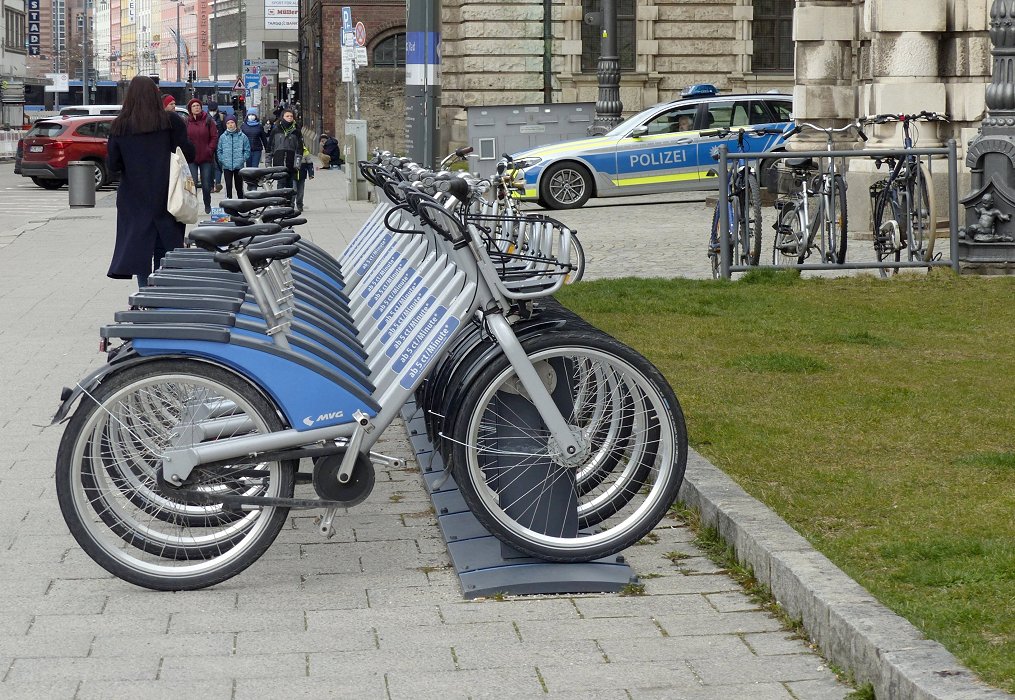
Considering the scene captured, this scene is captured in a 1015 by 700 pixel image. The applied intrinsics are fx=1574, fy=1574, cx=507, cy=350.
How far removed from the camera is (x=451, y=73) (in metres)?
37.6

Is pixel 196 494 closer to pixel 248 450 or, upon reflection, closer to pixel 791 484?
pixel 248 450

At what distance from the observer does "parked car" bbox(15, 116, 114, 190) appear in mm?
34062

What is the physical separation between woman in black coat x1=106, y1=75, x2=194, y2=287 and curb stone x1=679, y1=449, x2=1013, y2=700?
205 inches

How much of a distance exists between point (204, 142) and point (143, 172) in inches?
614

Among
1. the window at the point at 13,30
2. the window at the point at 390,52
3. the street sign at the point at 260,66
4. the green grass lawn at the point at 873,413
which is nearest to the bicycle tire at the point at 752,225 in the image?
the green grass lawn at the point at 873,413

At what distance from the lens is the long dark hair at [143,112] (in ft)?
31.4

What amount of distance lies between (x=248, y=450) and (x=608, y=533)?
1163 mm

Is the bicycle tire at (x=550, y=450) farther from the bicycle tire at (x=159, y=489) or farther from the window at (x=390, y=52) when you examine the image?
the window at (x=390, y=52)

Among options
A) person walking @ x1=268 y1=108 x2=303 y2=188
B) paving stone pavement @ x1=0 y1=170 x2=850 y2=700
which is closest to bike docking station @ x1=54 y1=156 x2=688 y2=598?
paving stone pavement @ x1=0 y1=170 x2=850 y2=700

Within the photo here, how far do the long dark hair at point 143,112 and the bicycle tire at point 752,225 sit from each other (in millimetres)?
4984

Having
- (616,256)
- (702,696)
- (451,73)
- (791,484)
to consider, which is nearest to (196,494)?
(702,696)

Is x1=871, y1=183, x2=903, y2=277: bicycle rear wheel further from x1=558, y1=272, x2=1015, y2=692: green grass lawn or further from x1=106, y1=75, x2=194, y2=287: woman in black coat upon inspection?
x1=106, y1=75, x2=194, y2=287: woman in black coat

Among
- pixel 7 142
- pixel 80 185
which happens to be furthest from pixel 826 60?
pixel 7 142

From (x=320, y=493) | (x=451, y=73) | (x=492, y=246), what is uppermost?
(x=451, y=73)
